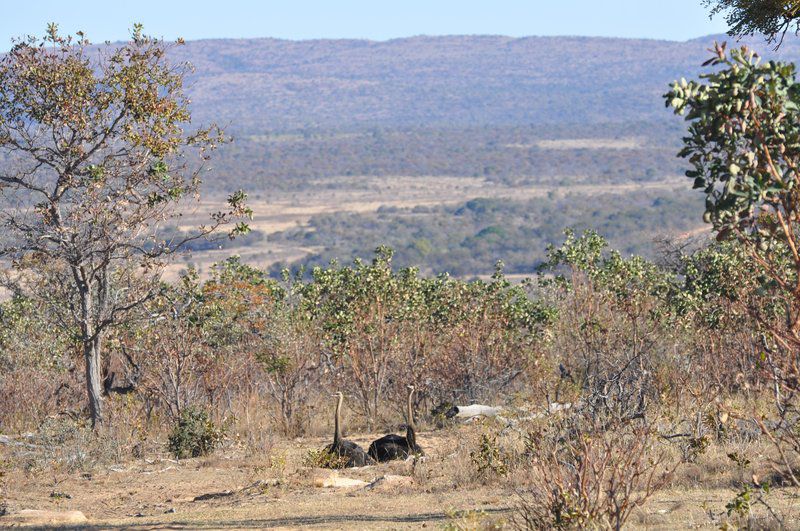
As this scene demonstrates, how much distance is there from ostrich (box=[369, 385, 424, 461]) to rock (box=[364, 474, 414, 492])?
3.54 ft

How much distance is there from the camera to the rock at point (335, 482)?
448 inches

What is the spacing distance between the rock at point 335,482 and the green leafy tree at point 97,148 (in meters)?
3.15

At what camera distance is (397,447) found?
12.7 metres

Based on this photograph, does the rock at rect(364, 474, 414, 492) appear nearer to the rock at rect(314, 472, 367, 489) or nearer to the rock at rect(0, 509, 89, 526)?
the rock at rect(314, 472, 367, 489)

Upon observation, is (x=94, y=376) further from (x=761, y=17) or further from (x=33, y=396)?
(x=761, y=17)

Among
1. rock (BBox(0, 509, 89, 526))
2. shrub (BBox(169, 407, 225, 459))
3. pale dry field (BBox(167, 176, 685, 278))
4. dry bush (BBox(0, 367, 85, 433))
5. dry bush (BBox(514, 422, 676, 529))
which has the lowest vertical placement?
pale dry field (BBox(167, 176, 685, 278))

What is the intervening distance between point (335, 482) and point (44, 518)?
116 inches

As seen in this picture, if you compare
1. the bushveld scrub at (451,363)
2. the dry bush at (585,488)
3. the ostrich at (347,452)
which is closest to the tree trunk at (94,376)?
the bushveld scrub at (451,363)

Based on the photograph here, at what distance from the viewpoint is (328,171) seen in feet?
503

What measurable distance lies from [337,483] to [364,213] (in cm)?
10484

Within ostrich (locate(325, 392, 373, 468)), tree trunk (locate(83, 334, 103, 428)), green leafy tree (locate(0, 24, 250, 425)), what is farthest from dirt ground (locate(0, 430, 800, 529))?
green leafy tree (locate(0, 24, 250, 425))

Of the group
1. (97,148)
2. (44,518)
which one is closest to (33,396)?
(97,148)

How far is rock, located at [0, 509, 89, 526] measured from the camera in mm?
9805

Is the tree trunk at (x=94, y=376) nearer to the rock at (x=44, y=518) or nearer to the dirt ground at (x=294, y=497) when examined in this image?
the dirt ground at (x=294, y=497)
